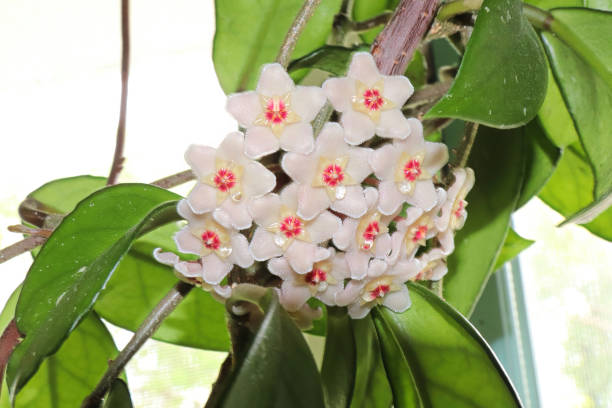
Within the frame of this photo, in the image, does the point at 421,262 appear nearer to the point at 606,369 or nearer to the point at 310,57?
the point at 310,57

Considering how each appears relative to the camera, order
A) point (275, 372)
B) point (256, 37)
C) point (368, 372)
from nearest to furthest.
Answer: point (275, 372), point (368, 372), point (256, 37)

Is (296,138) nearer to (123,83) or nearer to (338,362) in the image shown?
(338,362)

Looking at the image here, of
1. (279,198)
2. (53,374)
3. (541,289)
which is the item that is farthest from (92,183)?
(541,289)

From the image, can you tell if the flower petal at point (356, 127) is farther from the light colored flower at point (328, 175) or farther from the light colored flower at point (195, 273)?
the light colored flower at point (195, 273)

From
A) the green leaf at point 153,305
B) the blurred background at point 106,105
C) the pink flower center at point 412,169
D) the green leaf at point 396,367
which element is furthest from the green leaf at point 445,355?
the blurred background at point 106,105

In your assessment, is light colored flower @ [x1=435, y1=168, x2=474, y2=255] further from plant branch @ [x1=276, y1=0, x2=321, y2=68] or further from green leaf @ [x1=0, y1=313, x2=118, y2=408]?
green leaf @ [x1=0, y1=313, x2=118, y2=408]

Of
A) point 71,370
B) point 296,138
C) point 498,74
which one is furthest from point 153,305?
point 498,74
